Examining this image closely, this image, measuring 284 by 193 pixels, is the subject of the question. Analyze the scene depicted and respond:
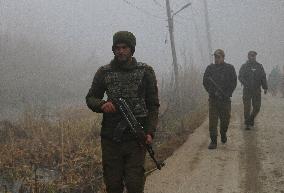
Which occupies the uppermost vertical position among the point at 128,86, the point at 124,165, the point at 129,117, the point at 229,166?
the point at 128,86

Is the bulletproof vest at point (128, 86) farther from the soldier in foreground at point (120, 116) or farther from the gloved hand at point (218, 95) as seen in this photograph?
the gloved hand at point (218, 95)

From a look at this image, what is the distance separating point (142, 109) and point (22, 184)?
289cm

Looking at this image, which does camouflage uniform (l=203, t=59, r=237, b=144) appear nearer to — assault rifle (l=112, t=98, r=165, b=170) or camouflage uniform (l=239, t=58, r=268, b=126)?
camouflage uniform (l=239, t=58, r=268, b=126)

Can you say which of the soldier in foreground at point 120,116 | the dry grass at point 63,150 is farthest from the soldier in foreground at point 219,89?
the soldier in foreground at point 120,116

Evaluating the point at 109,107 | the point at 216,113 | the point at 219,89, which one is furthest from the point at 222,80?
the point at 109,107

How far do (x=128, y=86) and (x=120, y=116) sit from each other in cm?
31

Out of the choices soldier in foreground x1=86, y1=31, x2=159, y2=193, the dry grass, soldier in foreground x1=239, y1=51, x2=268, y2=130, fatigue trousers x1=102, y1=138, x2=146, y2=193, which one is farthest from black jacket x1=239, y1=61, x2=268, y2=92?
fatigue trousers x1=102, y1=138, x2=146, y2=193

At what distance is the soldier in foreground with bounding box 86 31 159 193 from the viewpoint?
4.46 meters

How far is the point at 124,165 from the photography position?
463cm

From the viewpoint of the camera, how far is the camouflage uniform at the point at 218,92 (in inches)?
364

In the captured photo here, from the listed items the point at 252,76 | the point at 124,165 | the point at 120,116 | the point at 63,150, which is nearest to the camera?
the point at 120,116

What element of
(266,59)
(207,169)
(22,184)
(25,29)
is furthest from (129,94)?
(266,59)

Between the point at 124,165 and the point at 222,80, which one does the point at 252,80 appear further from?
the point at 124,165

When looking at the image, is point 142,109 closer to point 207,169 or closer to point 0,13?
point 207,169
